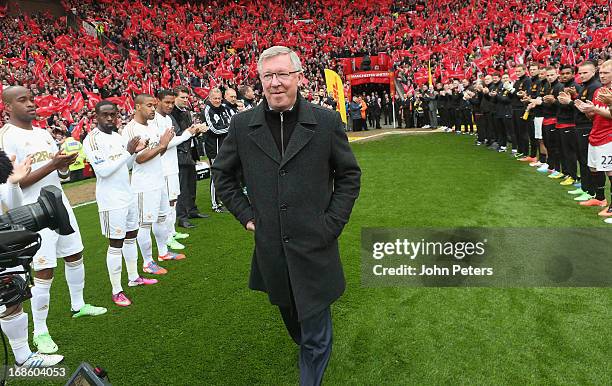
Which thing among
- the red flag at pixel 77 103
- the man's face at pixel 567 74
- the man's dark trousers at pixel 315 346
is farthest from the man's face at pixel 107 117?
the red flag at pixel 77 103

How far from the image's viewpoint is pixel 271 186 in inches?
102

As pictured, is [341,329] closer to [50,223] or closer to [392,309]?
[392,309]

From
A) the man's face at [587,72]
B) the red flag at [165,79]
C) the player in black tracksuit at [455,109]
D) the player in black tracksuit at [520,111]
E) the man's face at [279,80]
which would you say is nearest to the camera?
the man's face at [279,80]

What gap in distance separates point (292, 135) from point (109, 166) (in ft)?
7.92

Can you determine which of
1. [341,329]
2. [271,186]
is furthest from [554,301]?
[271,186]

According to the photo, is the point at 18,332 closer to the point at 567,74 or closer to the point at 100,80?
the point at 567,74

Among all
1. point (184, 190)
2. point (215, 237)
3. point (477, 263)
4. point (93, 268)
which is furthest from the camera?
point (184, 190)

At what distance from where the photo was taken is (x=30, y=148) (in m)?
3.61

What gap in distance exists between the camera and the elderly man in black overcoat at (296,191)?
2547mm

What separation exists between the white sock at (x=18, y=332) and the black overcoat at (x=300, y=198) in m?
1.99

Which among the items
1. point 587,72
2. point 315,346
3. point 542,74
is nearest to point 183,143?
point 315,346

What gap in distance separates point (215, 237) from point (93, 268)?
1.69 m

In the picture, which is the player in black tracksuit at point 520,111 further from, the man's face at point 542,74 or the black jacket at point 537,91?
the man's face at point 542,74

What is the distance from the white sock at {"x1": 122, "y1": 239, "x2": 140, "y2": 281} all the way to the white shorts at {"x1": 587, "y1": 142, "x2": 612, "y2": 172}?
639 cm
